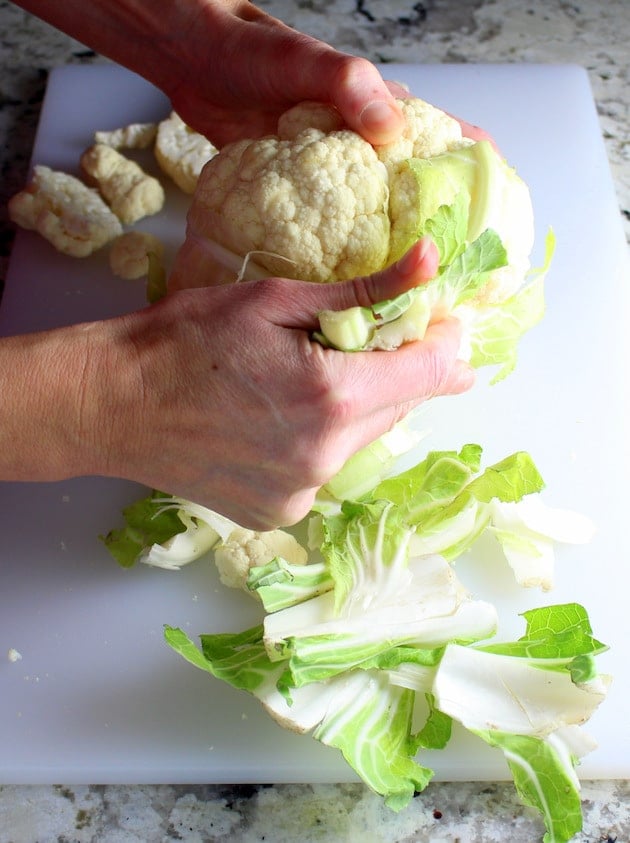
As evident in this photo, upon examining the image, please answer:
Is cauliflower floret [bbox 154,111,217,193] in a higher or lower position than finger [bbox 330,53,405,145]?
lower

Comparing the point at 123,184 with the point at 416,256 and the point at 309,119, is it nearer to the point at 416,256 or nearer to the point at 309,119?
the point at 309,119

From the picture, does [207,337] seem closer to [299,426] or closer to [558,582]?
[299,426]

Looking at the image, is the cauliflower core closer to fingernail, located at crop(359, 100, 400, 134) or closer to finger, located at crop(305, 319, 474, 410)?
fingernail, located at crop(359, 100, 400, 134)

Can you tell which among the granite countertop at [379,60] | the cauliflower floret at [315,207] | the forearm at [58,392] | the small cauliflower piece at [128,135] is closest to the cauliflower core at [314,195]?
the cauliflower floret at [315,207]

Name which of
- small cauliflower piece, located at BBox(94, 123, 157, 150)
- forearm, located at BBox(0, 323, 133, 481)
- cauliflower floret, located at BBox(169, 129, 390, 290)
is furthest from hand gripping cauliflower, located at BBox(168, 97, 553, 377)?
small cauliflower piece, located at BBox(94, 123, 157, 150)

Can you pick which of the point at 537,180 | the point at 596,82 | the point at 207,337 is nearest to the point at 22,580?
the point at 207,337

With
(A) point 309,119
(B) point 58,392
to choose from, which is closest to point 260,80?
(A) point 309,119

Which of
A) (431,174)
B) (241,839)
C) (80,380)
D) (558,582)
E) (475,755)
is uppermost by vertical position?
(431,174)
